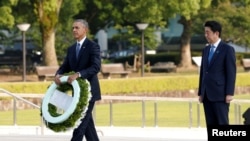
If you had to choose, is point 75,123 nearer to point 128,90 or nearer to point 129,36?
point 128,90

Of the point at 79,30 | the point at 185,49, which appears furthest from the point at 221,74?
the point at 185,49

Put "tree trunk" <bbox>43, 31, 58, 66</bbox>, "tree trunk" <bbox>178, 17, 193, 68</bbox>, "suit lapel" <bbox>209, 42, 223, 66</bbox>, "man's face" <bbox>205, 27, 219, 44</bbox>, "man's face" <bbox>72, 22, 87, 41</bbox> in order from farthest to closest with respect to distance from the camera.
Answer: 1. "tree trunk" <bbox>178, 17, 193, 68</bbox>
2. "tree trunk" <bbox>43, 31, 58, 66</bbox>
3. "man's face" <bbox>72, 22, 87, 41</bbox>
4. "suit lapel" <bbox>209, 42, 223, 66</bbox>
5. "man's face" <bbox>205, 27, 219, 44</bbox>

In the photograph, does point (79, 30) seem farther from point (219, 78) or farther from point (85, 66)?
point (219, 78)

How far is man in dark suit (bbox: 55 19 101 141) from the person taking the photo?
1101 cm

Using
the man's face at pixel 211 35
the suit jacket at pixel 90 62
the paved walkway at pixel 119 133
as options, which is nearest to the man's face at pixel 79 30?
the suit jacket at pixel 90 62

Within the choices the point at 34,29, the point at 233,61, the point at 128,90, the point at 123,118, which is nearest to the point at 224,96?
the point at 233,61

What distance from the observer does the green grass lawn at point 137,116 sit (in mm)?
21000

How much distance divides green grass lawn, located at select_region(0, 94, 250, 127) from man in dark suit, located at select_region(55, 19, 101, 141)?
7.48 m

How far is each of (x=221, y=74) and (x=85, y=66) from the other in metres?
1.76

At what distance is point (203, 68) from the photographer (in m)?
10.8

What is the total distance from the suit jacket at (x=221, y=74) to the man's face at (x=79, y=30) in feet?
Result: 5.35

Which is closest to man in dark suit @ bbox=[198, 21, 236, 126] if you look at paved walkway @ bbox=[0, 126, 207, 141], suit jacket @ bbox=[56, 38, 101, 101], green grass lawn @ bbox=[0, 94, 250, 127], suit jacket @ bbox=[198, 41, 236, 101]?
suit jacket @ bbox=[198, 41, 236, 101]

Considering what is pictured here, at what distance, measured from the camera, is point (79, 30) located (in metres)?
11.0

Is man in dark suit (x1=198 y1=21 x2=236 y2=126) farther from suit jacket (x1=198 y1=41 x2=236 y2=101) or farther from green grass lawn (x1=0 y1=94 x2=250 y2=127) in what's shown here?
green grass lawn (x1=0 y1=94 x2=250 y2=127)
